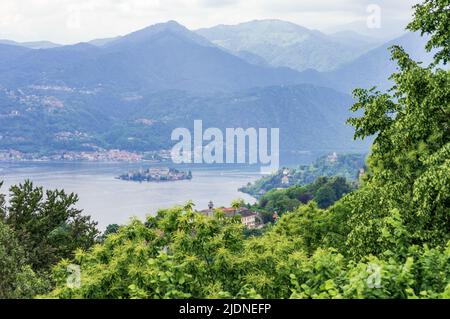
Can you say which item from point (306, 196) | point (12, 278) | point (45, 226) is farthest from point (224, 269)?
point (306, 196)

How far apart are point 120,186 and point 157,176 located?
1315 cm

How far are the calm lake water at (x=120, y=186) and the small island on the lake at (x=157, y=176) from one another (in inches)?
78.9

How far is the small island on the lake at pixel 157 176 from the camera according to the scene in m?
106

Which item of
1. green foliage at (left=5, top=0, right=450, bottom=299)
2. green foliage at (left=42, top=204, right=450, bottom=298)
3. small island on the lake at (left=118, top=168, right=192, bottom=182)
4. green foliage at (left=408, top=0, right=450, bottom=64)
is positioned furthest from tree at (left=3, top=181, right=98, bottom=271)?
small island on the lake at (left=118, top=168, right=192, bottom=182)

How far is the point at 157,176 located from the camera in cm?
10725

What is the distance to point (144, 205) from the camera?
74.0m

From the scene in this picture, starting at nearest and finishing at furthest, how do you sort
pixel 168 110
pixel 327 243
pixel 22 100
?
pixel 327 243, pixel 22 100, pixel 168 110

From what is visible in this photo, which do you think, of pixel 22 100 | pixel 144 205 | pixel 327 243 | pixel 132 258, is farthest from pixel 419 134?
pixel 22 100

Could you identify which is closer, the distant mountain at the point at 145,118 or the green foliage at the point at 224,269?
the green foliage at the point at 224,269

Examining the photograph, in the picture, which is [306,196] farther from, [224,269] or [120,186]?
[224,269]

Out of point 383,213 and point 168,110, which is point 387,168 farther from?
point 168,110

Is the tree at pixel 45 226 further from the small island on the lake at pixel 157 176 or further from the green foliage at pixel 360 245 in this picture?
the small island on the lake at pixel 157 176

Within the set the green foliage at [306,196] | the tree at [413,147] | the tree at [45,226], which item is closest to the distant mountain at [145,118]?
the green foliage at [306,196]
